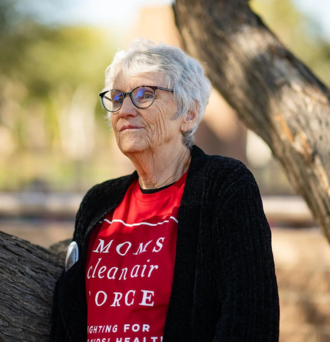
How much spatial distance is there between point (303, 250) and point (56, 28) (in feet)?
63.9

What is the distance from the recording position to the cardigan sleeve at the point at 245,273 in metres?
1.89

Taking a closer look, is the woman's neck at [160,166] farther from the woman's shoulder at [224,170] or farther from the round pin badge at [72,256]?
the round pin badge at [72,256]

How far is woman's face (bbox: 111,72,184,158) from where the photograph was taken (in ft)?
7.64

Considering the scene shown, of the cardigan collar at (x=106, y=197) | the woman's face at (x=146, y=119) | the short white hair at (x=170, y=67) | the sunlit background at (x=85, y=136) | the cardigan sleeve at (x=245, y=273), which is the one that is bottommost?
the cardigan sleeve at (x=245, y=273)

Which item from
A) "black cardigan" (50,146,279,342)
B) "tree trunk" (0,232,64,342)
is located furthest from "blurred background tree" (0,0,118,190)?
"black cardigan" (50,146,279,342)

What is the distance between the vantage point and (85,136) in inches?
1528

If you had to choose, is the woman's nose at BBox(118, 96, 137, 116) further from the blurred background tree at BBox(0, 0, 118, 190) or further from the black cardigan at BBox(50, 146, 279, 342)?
the blurred background tree at BBox(0, 0, 118, 190)

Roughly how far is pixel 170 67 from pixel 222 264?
0.84 m

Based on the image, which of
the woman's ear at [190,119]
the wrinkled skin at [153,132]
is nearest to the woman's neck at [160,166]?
the wrinkled skin at [153,132]

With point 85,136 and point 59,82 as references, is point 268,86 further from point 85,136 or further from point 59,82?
point 85,136

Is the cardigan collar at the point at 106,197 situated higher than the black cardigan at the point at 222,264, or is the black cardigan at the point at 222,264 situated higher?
the cardigan collar at the point at 106,197

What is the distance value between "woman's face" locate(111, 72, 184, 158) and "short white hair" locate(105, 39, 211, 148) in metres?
0.03

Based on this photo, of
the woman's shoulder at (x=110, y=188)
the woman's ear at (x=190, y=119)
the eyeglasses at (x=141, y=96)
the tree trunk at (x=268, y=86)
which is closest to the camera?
the eyeglasses at (x=141, y=96)

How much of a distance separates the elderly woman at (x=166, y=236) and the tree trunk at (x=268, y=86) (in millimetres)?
697
